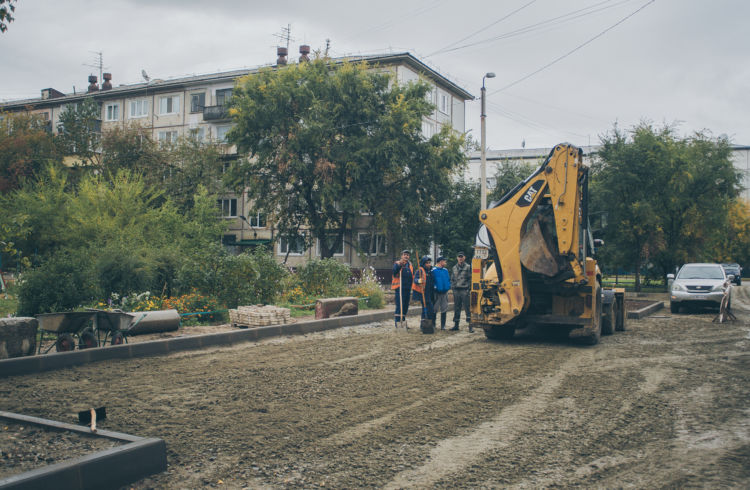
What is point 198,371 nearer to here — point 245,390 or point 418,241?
point 245,390

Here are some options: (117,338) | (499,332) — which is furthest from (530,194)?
(117,338)

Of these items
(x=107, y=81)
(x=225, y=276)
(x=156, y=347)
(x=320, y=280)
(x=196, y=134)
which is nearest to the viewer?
(x=156, y=347)

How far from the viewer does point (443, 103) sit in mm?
47188

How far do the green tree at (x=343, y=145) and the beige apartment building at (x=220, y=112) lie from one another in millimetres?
7716

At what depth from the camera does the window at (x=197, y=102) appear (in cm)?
4866

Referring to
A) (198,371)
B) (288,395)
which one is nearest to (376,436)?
(288,395)

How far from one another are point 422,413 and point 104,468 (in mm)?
3250

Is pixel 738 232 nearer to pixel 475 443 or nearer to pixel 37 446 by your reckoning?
pixel 475 443

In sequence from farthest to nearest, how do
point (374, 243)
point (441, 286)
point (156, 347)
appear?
point (374, 243)
point (441, 286)
point (156, 347)

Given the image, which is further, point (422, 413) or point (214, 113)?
point (214, 113)

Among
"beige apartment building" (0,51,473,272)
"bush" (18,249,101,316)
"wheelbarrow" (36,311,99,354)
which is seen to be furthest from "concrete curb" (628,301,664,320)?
"beige apartment building" (0,51,473,272)

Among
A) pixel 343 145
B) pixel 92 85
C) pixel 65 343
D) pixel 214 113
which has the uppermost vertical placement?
pixel 92 85

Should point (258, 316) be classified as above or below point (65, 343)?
above

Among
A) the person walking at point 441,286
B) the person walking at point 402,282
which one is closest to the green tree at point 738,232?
the person walking at point 441,286
